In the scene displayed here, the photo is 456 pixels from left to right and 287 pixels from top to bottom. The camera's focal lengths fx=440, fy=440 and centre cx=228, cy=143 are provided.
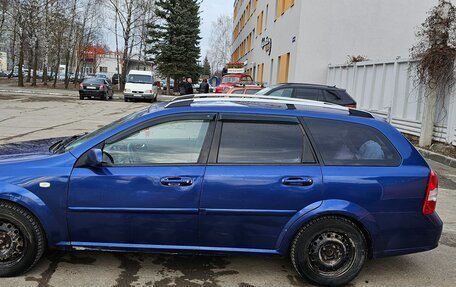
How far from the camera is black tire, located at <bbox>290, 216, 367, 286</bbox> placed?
3.67m

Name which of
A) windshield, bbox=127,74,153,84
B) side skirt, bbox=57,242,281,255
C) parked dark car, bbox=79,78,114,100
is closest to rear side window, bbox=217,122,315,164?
side skirt, bbox=57,242,281,255

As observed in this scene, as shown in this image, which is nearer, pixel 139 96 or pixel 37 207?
pixel 37 207

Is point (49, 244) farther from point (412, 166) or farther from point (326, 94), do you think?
point (326, 94)

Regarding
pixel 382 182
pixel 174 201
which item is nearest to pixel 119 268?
pixel 174 201

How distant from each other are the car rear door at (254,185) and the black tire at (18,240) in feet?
4.43

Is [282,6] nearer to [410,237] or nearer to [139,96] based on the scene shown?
[139,96]

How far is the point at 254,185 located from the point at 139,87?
2611 centimetres

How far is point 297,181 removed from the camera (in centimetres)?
360

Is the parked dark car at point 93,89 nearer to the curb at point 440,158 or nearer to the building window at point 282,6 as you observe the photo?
the building window at point 282,6

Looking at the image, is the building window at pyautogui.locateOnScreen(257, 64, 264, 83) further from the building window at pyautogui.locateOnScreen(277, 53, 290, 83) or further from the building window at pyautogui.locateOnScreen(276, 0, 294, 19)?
the building window at pyautogui.locateOnScreen(277, 53, 290, 83)

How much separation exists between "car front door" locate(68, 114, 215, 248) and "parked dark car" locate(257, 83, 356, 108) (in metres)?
8.27

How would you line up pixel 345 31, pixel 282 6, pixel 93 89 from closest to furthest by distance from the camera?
pixel 345 31 < pixel 282 6 < pixel 93 89

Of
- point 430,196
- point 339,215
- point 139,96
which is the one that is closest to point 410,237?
point 430,196

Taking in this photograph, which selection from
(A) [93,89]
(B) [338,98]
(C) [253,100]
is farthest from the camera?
(A) [93,89]
